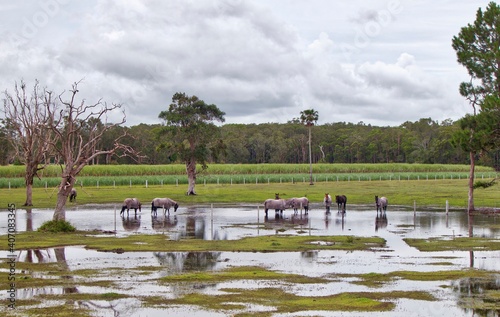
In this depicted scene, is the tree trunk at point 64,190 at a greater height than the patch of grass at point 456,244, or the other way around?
the tree trunk at point 64,190

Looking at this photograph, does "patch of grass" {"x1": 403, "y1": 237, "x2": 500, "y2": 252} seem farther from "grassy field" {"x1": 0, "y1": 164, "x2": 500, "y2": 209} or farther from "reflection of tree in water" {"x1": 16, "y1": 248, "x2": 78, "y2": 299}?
"grassy field" {"x1": 0, "y1": 164, "x2": 500, "y2": 209}

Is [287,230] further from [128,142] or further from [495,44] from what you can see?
[128,142]

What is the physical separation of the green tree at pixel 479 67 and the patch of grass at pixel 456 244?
1495 centimetres

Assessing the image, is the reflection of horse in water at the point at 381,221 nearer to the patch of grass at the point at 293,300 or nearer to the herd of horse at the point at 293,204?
the herd of horse at the point at 293,204

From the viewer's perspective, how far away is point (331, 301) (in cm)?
1919

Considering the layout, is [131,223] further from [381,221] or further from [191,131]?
[191,131]

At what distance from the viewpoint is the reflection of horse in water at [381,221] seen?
134 feet

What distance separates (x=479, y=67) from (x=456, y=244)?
2140 cm

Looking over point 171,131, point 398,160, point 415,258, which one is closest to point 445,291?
point 415,258

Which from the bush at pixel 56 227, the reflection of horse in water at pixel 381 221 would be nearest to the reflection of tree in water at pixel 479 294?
the reflection of horse in water at pixel 381 221

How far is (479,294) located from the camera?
2005 centimetres

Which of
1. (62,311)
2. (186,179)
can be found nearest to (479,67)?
(62,311)

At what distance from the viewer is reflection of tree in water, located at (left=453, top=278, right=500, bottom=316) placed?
707 inches

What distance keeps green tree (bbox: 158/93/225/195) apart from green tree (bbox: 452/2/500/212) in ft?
91.1
